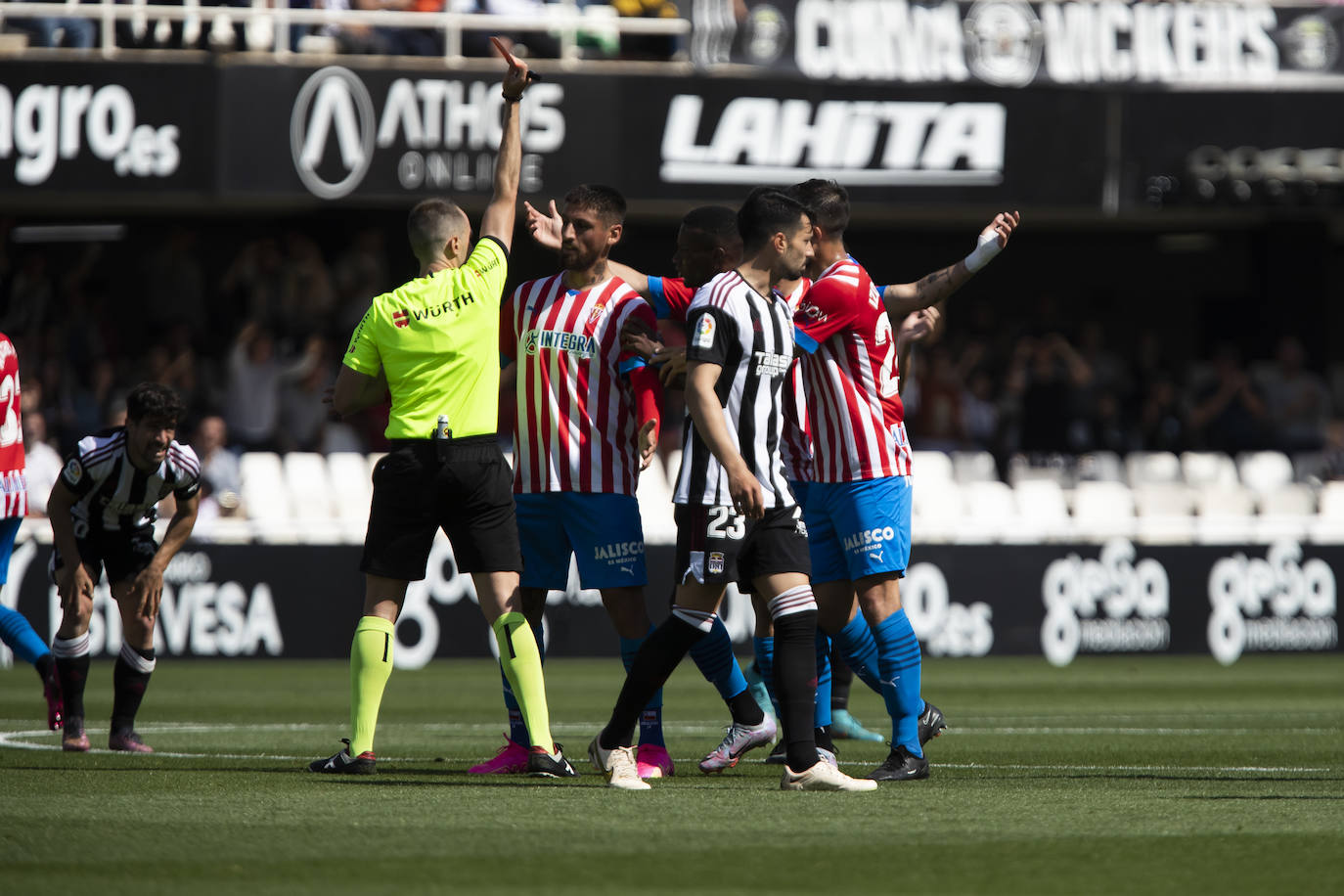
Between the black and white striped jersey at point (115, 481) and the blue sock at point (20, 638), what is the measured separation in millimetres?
840

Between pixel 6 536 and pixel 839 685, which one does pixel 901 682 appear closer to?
pixel 839 685

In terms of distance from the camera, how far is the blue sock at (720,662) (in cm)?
727

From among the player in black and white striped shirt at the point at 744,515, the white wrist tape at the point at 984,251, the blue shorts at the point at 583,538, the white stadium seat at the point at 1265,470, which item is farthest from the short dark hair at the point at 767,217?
the white stadium seat at the point at 1265,470

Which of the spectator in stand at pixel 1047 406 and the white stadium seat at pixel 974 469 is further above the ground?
the spectator in stand at pixel 1047 406

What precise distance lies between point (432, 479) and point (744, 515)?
1229 mm

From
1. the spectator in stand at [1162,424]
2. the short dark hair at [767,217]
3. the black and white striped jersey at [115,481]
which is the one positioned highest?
the spectator in stand at [1162,424]

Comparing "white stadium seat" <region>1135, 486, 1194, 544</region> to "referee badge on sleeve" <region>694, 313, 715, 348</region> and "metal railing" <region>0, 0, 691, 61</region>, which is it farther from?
"referee badge on sleeve" <region>694, 313, 715, 348</region>

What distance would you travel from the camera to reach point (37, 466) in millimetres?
15117

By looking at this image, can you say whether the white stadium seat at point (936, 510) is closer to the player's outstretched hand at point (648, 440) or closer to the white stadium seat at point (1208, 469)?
the white stadium seat at point (1208, 469)

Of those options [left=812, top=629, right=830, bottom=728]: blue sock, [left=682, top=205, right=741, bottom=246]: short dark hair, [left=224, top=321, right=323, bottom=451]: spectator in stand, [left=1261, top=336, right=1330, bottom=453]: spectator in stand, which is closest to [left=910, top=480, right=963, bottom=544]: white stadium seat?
→ [left=1261, top=336, right=1330, bottom=453]: spectator in stand

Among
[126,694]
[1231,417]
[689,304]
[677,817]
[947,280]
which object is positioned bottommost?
[677,817]

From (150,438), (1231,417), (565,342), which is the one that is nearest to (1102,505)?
(1231,417)

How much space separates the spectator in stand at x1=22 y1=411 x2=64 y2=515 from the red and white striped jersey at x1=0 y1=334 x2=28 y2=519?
635 centimetres

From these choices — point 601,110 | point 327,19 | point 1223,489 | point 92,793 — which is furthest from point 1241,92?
point 92,793
